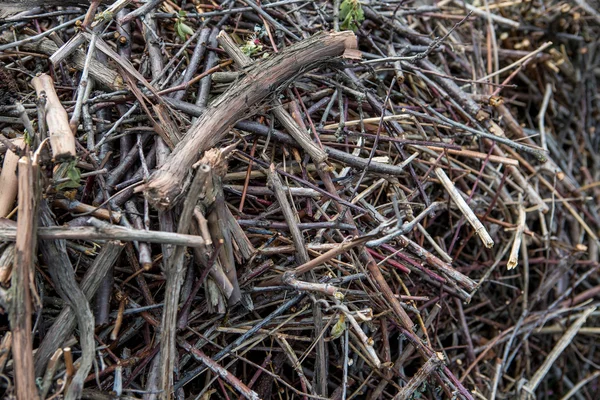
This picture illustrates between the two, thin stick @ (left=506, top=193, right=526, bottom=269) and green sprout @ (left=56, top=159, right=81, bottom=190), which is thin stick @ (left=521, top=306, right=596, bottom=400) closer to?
thin stick @ (left=506, top=193, right=526, bottom=269)

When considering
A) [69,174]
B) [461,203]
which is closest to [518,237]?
[461,203]

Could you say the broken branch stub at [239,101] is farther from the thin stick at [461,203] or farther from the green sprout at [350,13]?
the thin stick at [461,203]

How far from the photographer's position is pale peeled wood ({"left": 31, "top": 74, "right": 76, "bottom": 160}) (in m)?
1.11

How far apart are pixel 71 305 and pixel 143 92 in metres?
0.60

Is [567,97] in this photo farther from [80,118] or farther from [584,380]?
[80,118]

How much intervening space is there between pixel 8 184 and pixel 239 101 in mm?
602

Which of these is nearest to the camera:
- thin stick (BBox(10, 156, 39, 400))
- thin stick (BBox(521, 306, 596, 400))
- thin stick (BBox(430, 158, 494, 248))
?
thin stick (BBox(10, 156, 39, 400))

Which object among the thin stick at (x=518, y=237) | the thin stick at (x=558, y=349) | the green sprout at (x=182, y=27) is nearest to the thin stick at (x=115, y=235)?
the green sprout at (x=182, y=27)

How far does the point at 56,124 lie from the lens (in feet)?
3.83

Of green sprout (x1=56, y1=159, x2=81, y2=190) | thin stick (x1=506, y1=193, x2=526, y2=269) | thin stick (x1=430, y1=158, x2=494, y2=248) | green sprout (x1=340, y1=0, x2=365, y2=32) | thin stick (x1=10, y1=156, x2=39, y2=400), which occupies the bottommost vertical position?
thin stick (x1=506, y1=193, x2=526, y2=269)

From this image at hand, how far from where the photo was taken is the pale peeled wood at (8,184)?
4.09 feet

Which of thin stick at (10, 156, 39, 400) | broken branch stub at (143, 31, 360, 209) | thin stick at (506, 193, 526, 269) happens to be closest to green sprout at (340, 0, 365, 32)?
broken branch stub at (143, 31, 360, 209)

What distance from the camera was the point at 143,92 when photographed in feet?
4.68

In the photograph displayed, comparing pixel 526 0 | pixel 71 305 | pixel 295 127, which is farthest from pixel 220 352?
pixel 526 0
